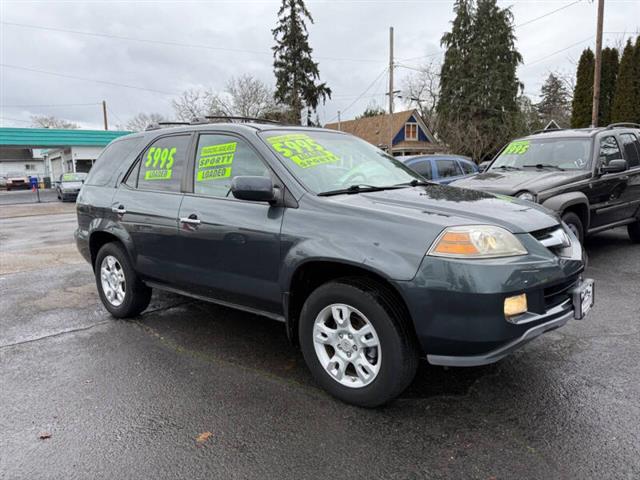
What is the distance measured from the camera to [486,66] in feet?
122

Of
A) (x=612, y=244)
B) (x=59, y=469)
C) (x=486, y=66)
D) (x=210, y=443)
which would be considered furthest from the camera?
(x=486, y=66)

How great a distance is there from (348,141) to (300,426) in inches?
96.4

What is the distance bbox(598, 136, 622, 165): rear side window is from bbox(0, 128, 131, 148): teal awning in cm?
3046

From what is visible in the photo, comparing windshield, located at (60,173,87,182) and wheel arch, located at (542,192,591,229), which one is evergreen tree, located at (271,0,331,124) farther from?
wheel arch, located at (542,192,591,229)

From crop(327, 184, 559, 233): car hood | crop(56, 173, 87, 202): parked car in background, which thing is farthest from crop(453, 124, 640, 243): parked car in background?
crop(56, 173, 87, 202): parked car in background

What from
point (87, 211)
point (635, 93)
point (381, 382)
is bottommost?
point (381, 382)

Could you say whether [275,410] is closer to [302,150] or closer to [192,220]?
[192,220]

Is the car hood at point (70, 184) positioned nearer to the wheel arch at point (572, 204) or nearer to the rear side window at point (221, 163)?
the rear side window at point (221, 163)

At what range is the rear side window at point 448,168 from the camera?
1057 centimetres

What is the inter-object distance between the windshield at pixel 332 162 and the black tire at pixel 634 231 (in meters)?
5.47

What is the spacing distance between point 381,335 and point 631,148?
6.73 metres

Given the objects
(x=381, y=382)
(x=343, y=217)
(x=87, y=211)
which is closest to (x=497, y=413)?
(x=381, y=382)

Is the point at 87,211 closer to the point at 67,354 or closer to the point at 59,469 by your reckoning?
the point at 67,354

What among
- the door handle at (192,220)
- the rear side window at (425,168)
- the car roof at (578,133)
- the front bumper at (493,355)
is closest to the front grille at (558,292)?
the front bumper at (493,355)
